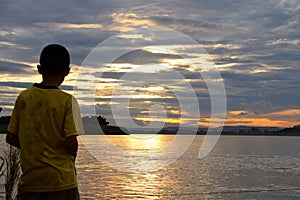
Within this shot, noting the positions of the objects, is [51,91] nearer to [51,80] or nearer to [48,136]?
[51,80]

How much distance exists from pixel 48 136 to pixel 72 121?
0.55 feet

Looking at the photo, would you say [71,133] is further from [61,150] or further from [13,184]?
[13,184]

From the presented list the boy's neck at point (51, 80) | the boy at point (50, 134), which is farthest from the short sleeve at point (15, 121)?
the boy's neck at point (51, 80)

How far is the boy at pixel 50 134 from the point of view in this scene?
278 cm

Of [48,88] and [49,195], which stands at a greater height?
[48,88]

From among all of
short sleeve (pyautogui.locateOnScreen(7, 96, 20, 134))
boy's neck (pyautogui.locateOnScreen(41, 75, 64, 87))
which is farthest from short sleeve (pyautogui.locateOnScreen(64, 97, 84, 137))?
short sleeve (pyautogui.locateOnScreen(7, 96, 20, 134))

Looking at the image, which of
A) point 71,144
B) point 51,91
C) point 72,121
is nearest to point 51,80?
point 51,91

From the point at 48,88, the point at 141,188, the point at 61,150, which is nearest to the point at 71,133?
the point at 61,150

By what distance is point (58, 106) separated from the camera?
2.78 metres

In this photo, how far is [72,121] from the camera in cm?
276

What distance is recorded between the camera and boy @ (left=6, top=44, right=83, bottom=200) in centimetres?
278

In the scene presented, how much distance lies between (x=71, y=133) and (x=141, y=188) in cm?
2119

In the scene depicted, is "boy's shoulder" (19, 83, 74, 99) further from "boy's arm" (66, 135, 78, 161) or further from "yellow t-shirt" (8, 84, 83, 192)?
"boy's arm" (66, 135, 78, 161)

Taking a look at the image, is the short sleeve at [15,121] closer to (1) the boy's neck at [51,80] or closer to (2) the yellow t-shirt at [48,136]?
(2) the yellow t-shirt at [48,136]
